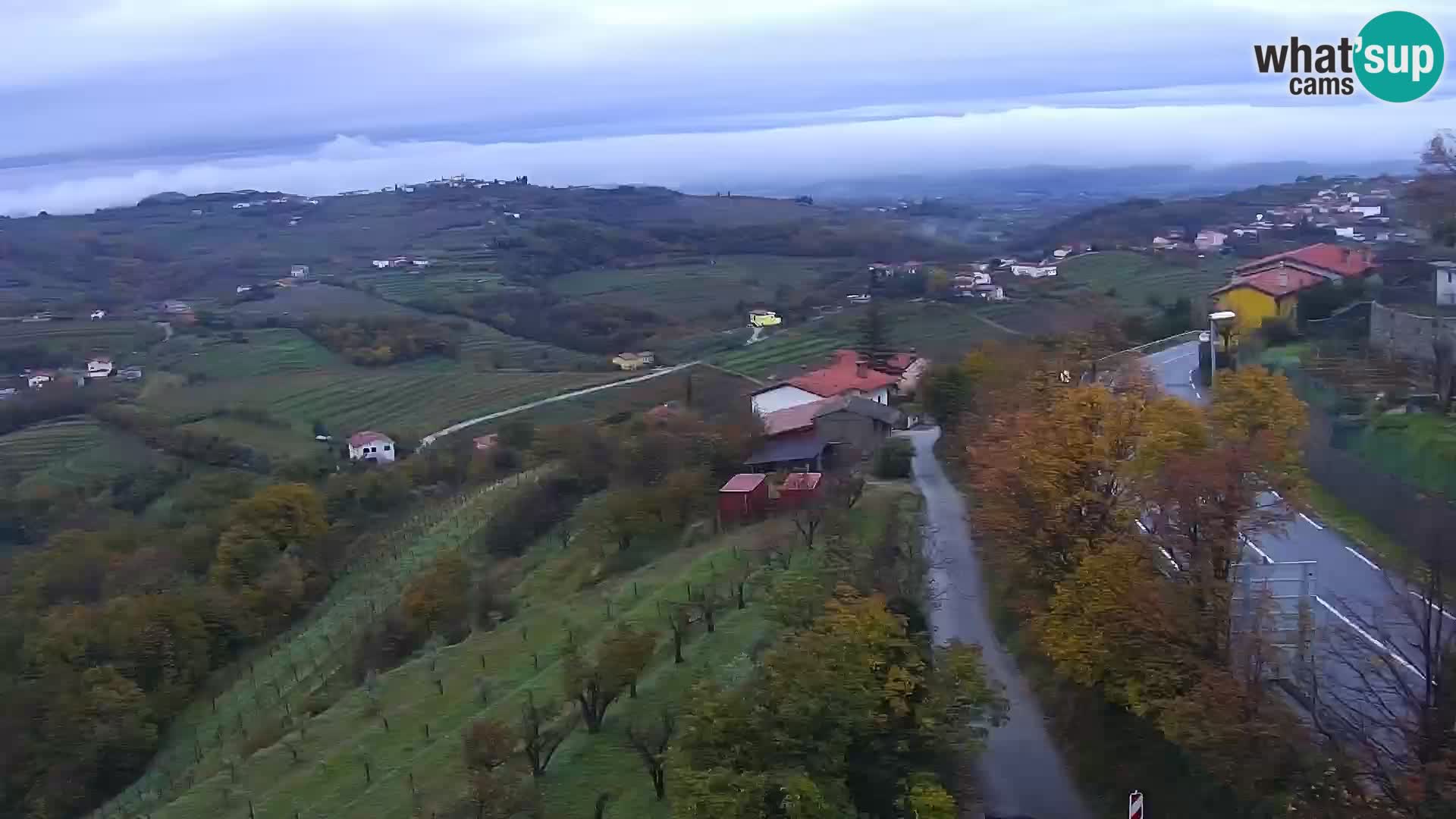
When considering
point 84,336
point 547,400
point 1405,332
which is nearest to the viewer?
point 1405,332

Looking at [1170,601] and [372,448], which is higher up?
[1170,601]

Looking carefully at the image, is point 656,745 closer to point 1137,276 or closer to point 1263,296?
point 1263,296

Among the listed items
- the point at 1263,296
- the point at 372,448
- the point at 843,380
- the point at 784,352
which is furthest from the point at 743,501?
the point at 784,352

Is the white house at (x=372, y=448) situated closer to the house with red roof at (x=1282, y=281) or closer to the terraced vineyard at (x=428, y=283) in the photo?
the house with red roof at (x=1282, y=281)

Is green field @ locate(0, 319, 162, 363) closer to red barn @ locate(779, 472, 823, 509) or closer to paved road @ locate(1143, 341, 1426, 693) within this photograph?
red barn @ locate(779, 472, 823, 509)

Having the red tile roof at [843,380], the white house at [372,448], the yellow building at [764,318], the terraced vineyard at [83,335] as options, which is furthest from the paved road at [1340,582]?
the terraced vineyard at [83,335]

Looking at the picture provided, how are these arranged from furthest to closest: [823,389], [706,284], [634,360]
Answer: [706,284], [634,360], [823,389]
